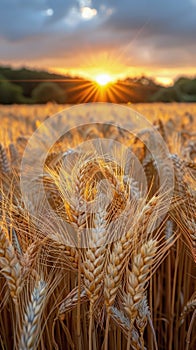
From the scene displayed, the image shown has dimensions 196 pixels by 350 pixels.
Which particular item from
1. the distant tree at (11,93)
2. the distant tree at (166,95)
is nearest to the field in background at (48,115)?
the distant tree at (166,95)

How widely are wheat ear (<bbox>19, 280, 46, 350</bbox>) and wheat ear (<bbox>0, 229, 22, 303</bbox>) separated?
2.1 inches

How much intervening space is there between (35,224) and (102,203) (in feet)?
0.79

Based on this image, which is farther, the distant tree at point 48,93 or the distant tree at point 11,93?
the distant tree at point 11,93

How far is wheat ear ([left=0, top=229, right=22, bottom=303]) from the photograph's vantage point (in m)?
1.16

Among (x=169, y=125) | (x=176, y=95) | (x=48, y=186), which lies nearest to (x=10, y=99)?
(x=176, y=95)

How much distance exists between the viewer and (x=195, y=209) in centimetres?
153

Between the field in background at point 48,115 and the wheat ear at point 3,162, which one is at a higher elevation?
the field in background at point 48,115

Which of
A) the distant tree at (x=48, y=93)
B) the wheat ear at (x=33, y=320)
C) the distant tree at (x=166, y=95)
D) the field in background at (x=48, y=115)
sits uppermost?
the distant tree at (x=48, y=93)

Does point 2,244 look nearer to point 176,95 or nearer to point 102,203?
point 102,203

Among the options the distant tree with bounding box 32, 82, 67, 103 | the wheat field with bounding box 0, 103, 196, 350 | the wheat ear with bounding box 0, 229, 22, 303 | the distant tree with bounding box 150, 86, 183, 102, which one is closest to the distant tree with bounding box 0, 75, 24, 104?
the distant tree with bounding box 32, 82, 67, 103

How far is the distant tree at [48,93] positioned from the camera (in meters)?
31.4

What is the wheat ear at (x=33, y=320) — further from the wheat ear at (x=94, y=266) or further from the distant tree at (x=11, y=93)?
the distant tree at (x=11, y=93)

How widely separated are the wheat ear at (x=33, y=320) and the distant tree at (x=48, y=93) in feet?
98.8

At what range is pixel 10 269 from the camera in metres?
1.17
